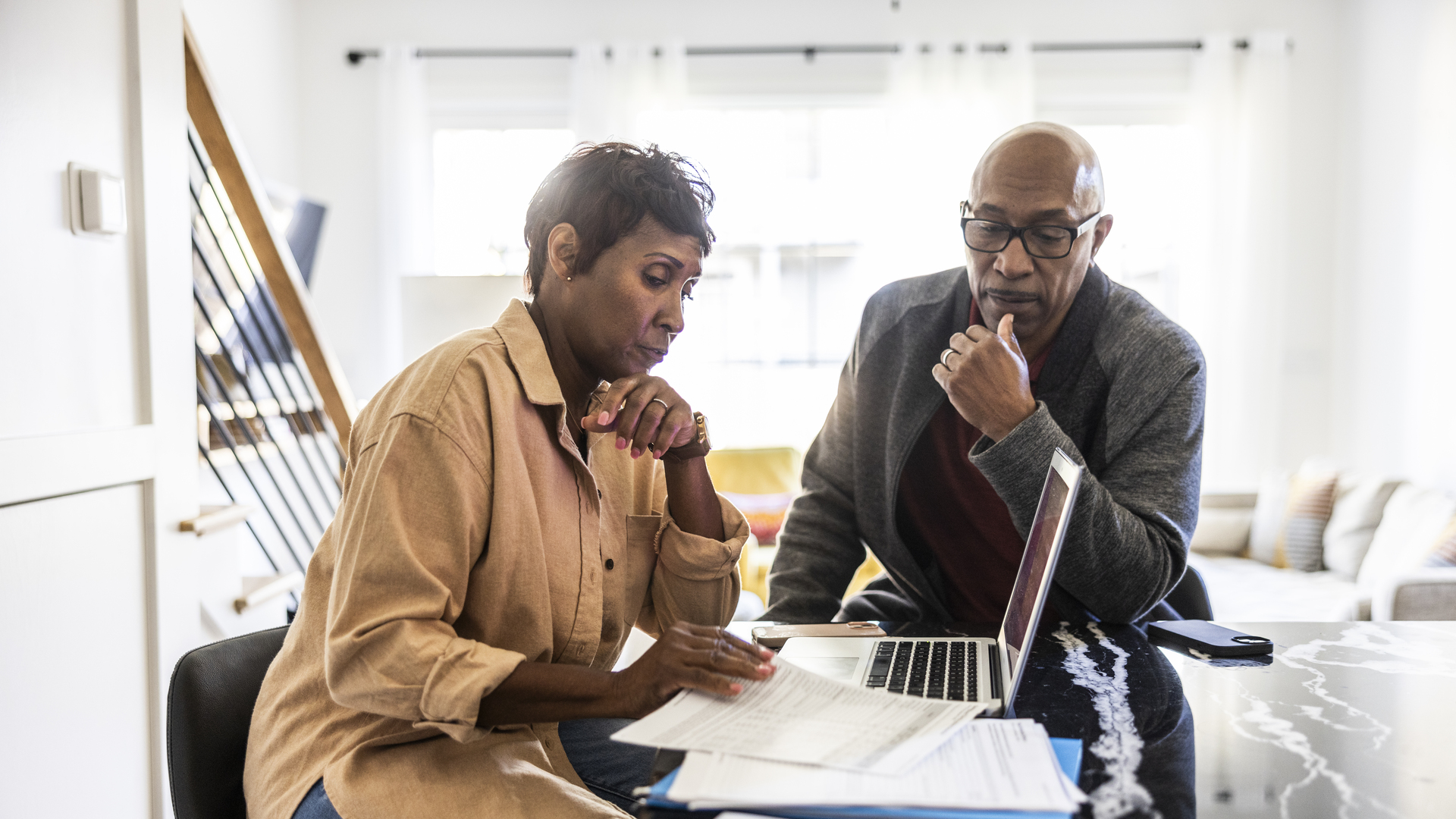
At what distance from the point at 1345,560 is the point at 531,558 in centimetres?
399

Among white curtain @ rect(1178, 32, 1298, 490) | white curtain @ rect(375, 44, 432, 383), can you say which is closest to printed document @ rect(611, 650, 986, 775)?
white curtain @ rect(375, 44, 432, 383)

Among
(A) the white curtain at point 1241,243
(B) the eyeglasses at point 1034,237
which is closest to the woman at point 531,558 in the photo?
(B) the eyeglasses at point 1034,237

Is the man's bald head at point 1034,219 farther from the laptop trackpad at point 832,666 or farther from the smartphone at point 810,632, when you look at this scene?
the laptop trackpad at point 832,666

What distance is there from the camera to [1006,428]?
1257mm

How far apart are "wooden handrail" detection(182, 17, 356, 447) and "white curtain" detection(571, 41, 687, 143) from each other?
8.28 ft

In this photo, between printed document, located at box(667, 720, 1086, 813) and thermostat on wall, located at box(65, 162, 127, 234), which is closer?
printed document, located at box(667, 720, 1086, 813)

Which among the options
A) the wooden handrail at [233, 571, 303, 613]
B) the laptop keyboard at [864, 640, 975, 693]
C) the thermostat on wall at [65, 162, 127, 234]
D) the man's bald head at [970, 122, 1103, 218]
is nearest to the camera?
the laptop keyboard at [864, 640, 975, 693]

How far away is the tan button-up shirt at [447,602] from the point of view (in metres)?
0.85

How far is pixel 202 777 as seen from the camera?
998mm

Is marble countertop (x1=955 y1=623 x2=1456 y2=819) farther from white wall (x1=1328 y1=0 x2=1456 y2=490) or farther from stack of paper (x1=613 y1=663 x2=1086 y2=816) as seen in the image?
white wall (x1=1328 y1=0 x2=1456 y2=490)

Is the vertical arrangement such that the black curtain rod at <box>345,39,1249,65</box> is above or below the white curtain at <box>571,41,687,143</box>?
above

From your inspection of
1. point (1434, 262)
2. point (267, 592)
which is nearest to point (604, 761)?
point (267, 592)

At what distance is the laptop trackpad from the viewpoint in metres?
0.99

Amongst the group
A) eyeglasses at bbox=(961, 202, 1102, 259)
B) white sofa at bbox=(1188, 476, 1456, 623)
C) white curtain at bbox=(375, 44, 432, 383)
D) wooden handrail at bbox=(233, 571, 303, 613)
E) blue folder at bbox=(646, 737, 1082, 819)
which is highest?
white curtain at bbox=(375, 44, 432, 383)
